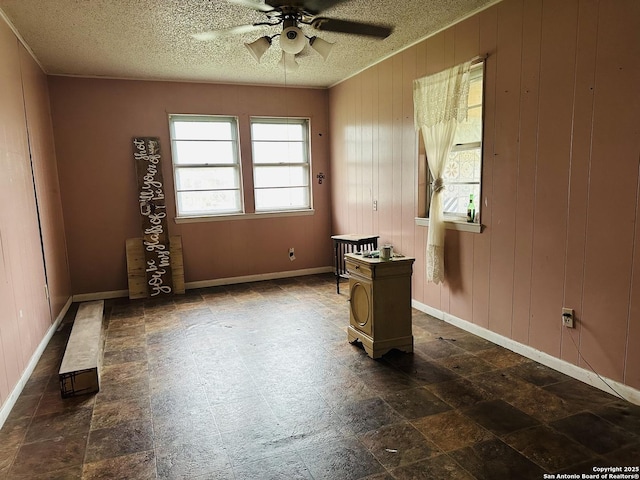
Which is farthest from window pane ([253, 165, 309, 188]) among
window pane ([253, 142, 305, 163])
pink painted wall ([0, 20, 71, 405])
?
pink painted wall ([0, 20, 71, 405])

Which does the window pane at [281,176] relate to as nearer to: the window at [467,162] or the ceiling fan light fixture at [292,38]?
the window at [467,162]

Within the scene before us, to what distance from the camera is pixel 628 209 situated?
2.34m

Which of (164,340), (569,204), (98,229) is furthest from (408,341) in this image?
(98,229)

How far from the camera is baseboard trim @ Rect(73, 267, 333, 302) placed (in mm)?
5027

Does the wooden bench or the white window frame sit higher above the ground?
the white window frame

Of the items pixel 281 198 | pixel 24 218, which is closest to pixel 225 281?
pixel 281 198

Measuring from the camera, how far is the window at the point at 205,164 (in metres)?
5.29

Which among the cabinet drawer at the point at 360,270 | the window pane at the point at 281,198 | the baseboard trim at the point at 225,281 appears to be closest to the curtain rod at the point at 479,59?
the cabinet drawer at the point at 360,270

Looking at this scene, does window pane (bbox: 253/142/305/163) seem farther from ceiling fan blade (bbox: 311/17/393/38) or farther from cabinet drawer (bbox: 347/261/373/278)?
cabinet drawer (bbox: 347/261/373/278)

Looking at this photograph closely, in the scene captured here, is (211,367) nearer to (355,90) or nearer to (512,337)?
(512,337)

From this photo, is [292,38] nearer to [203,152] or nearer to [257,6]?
[257,6]

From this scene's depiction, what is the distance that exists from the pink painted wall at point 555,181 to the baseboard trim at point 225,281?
2.42 metres

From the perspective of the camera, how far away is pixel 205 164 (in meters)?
5.40

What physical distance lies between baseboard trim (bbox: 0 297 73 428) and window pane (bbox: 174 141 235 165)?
225cm
